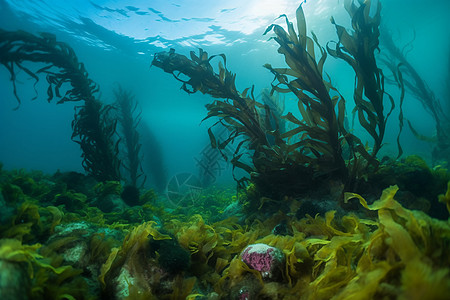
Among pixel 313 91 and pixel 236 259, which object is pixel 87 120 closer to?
pixel 313 91

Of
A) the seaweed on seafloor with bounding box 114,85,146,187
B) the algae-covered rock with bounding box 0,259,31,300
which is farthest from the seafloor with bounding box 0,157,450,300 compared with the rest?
the seaweed on seafloor with bounding box 114,85,146,187

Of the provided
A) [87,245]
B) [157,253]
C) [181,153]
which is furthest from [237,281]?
[181,153]

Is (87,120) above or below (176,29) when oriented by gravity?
below

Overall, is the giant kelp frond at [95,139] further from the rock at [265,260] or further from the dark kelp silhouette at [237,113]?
the rock at [265,260]

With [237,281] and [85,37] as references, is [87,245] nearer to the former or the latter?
[237,281]

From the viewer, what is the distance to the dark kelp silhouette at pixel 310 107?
2.71m

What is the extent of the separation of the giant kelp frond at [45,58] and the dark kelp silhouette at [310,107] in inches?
138

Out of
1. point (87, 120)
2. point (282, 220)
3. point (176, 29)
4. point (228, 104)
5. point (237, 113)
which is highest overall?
point (176, 29)

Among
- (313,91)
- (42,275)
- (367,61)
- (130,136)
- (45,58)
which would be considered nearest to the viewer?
(42,275)

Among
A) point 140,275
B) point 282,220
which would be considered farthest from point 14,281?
point 282,220

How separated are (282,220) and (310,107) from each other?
1.62 metres

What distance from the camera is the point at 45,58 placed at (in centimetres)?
530

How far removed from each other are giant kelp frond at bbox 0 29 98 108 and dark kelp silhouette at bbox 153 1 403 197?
3.50 metres

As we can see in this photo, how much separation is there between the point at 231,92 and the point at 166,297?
300cm
